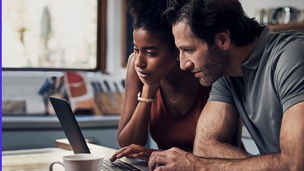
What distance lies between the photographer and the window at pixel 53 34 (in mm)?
3408

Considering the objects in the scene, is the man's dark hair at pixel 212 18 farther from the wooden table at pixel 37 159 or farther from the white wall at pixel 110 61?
the white wall at pixel 110 61

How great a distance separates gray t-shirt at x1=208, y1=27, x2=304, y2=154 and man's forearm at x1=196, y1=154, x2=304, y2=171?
0.15 metres

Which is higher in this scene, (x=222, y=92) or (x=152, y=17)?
(x=152, y=17)

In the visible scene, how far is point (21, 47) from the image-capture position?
11.2ft

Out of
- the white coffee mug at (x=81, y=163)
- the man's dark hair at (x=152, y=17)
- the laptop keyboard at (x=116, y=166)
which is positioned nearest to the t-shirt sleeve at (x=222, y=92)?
the man's dark hair at (x=152, y=17)

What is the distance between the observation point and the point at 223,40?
1.51 metres

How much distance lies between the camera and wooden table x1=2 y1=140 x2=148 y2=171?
1.49 meters

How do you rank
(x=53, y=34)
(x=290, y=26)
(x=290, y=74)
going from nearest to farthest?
1. (x=290, y=74)
2. (x=290, y=26)
3. (x=53, y=34)

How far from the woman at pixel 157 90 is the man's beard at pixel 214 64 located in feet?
0.66

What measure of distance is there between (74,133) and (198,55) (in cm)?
48

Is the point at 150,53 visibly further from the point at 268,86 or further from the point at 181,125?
the point at 268,86

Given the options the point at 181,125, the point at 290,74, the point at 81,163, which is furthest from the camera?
the point at 181,125

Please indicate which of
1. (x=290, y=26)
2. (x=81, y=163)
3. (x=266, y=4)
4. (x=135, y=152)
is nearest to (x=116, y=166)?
(x=135, y=152)

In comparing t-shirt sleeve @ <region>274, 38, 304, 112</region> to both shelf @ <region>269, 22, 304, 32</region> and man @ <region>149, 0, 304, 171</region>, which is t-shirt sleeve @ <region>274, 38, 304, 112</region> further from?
shelf @ <region>269, 22, 304, 32</region>
